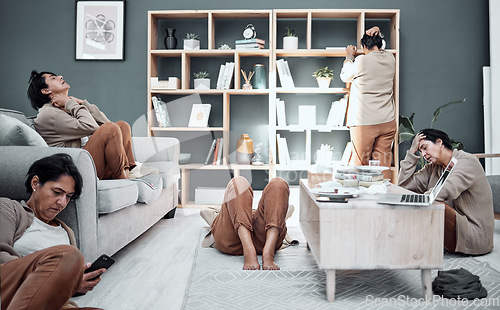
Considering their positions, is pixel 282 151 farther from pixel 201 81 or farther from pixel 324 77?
pixel 201 81

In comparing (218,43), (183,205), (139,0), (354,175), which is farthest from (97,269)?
(139,0)

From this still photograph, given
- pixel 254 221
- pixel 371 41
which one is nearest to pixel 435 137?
pixel 254 221

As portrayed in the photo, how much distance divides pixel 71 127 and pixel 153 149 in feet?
3.91

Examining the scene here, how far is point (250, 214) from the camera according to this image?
7.08 feet

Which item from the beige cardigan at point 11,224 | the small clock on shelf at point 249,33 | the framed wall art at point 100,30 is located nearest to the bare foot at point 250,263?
the beige cardigan at point 11,224

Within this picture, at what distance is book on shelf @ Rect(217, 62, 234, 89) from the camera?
4121 mm

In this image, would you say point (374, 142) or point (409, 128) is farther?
point (409, 128)

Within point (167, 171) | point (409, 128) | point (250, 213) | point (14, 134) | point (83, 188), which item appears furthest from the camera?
point (409, 128)

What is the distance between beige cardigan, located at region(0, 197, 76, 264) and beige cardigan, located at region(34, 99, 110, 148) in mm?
1086

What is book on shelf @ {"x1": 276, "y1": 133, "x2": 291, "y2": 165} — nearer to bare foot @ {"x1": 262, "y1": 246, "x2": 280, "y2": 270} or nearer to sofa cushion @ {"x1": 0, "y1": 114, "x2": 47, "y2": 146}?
bare foot @ {"x1": 262, "y1": 246, "x2": 280, "y2": 270}

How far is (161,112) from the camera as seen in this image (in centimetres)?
417

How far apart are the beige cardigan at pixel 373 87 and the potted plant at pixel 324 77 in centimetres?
41

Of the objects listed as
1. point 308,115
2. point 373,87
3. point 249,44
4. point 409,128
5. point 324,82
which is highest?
point 249,44

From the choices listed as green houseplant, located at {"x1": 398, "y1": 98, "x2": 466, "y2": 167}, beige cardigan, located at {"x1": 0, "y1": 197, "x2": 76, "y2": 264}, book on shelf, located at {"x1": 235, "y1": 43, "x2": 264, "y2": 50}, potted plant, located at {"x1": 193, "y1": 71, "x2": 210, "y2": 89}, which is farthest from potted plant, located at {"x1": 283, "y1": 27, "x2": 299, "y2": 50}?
beige cardigan, located at {"x1": 0, "y1": 197, "x2": 76, "y2": 264}
